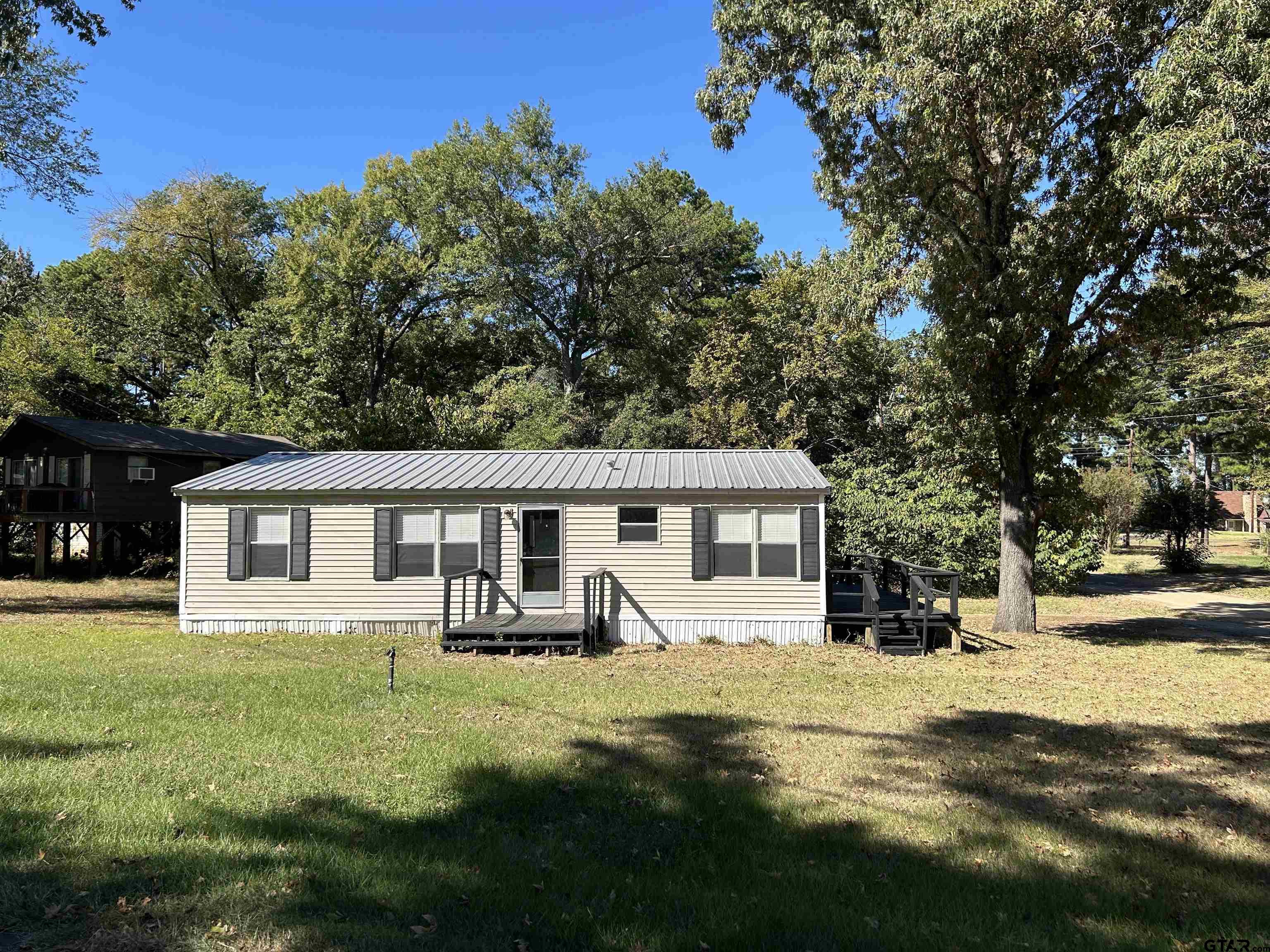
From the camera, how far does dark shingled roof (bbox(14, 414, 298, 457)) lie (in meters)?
24.1

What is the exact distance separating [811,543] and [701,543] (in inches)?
69.6

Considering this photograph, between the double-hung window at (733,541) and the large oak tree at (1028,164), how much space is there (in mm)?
4354

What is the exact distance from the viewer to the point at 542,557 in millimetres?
13477

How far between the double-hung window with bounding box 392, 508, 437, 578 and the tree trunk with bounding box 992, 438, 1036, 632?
9.78 metres

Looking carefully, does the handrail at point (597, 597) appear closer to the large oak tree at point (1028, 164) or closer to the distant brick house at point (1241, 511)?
the large oak tree at point (1028, 164)

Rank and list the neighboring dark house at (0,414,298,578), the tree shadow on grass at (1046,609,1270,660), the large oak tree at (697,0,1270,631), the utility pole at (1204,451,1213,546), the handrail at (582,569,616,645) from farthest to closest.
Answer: the utility pole at (1204,451,1213,546), the neighboring dark house at (0,414,298,578), the tree shadow on grass at (1046,609,1270,660), the handrail at (582,569,616,645), the large oak tree at (697,0,1270,631)

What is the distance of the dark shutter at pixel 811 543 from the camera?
42.1ft

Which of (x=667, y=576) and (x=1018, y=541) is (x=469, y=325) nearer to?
(x=667, y=576)

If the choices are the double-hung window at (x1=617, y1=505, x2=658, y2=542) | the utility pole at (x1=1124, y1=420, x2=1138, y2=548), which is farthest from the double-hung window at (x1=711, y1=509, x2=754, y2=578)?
the utility pole at (x1=1124, y1=420, x2=1138, y2=548)

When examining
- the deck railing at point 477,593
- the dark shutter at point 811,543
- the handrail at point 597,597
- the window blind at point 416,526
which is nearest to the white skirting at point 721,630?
the handrail at point 597,597

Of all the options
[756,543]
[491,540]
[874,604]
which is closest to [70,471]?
[491,540]

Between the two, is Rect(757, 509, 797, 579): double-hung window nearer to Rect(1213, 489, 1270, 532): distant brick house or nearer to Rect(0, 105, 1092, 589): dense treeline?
Rect(0, 105, 1092, 589): dense treeline

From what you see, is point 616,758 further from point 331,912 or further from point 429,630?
point 429,630

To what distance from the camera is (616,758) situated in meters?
6.23
